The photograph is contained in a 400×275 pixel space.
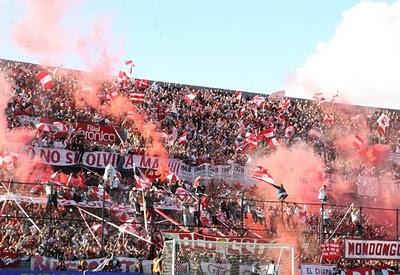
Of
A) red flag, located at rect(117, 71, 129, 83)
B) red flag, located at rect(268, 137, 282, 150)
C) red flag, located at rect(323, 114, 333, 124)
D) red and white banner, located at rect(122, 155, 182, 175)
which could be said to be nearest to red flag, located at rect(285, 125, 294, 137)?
red flag, located at rect(268, 137, 282, 150)

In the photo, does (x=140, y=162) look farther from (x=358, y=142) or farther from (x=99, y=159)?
(x=358, y=142)

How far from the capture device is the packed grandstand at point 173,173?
25906 mm

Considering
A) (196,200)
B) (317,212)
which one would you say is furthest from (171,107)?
(196,200)

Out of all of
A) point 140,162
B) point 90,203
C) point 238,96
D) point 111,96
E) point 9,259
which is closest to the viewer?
point 9,259

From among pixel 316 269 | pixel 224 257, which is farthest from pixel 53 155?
pixel 316 269

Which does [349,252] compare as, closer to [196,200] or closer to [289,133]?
[196,200]

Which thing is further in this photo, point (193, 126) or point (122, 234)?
point (193, 126)

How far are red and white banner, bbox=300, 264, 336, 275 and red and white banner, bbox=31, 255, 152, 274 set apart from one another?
639cm

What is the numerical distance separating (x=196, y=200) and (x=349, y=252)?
21.9 feet

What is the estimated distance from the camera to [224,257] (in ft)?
84.2

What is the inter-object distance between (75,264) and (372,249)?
41.9 feet

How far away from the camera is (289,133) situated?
147 feet

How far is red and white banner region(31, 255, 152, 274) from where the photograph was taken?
23.8m

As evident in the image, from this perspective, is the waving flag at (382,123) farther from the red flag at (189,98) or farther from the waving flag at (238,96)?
the red flag at (189,98)
